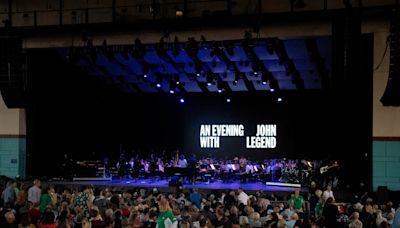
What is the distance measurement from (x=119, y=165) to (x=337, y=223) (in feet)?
44.2

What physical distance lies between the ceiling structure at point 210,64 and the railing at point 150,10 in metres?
1.11

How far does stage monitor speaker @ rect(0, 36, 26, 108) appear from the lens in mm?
20516

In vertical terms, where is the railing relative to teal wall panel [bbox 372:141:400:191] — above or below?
above

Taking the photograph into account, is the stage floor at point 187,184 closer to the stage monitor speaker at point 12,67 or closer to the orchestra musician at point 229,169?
the orchestra musician at point 229,169

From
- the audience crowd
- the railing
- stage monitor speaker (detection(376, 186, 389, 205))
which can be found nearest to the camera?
the audience crowd

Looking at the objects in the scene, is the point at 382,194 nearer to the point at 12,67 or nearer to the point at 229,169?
the point at 229,169

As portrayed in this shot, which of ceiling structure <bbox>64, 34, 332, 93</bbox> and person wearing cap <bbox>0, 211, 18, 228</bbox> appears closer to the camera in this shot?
person wearing cap <bbox>0, 211, 18, 228</bbox>

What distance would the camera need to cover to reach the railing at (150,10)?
19.5 metres

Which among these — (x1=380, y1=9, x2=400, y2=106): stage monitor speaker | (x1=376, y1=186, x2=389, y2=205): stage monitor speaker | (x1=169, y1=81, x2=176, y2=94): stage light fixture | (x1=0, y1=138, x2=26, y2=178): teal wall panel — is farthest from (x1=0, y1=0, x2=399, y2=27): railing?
(x1=376, y1=186, x2=389, y2=205): stage monitor speaker

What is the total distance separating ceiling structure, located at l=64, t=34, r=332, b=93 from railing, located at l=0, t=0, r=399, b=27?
1.11m

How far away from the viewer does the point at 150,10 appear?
2127 cm

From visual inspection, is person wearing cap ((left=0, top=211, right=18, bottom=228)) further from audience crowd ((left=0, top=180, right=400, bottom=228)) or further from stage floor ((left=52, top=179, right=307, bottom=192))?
stage floor ((left=52, top=179, right=307, bottom=192))

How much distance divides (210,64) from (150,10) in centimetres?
406

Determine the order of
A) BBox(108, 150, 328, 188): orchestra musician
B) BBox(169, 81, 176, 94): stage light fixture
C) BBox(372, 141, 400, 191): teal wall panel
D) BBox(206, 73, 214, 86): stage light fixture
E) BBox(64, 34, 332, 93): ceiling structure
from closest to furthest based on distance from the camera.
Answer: BBox(372, 141, 400, 191): teal wall panel → BBox(64, 34, 332, 93): ceiling structure → BBox(108, 150, 328, 188): orchestra musician → BBox(206, 73, 214, 86): stage light fixture → BBox(169, 81, 176, 94): stage light fixture
